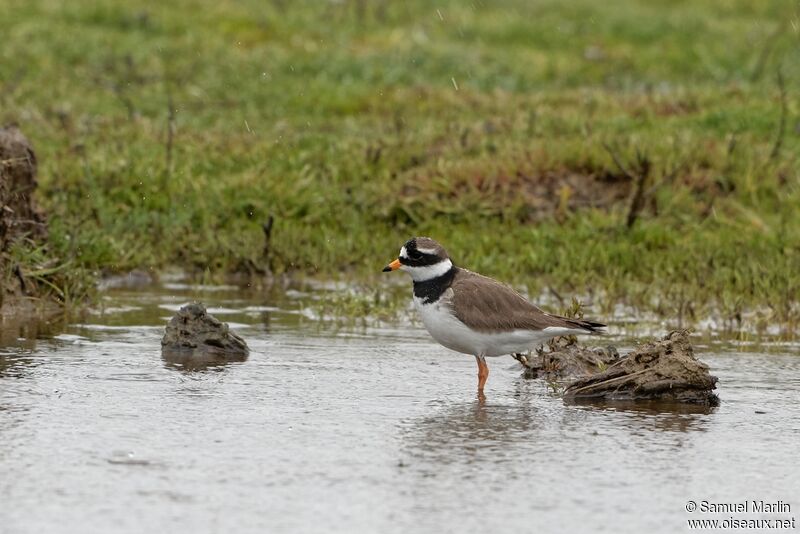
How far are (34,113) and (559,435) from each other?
11.5m

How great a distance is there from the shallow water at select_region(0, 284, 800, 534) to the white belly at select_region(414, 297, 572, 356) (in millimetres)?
258

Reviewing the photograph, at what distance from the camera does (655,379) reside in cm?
788

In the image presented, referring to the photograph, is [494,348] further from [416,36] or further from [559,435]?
[416,36]

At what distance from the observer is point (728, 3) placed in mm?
33000

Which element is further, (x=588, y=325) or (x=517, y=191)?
(x=517, y=191)

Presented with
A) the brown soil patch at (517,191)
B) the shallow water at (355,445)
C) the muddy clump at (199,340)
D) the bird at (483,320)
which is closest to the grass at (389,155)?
the brown soil patch at (517,191)

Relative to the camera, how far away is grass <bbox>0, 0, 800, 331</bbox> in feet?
42.0

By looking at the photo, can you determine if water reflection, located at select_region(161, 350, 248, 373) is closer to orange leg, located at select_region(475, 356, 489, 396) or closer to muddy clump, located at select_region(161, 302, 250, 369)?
muddy clump, located at select_region(161, 302, 250, 369)

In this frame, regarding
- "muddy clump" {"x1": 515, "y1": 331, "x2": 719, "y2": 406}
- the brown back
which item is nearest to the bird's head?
the brown back

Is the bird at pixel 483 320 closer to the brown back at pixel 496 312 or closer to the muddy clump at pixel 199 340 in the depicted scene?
the brown back at pixel 496 312

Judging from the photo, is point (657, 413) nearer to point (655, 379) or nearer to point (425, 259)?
point (655, 379)

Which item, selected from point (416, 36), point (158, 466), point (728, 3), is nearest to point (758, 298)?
point (158, 466)

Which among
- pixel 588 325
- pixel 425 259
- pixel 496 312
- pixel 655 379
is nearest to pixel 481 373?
pixel 496 312

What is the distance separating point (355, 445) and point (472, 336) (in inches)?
69.7
